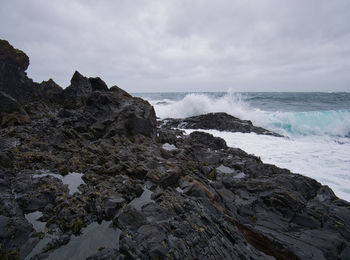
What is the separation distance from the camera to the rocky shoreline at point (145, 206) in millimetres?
3081

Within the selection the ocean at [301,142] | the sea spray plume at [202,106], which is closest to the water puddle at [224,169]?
the ocean at [301,142]

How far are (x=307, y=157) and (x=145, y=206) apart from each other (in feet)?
36.9

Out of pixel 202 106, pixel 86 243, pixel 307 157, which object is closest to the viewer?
pixel 86 243

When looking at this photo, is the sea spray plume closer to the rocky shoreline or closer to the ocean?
the ocean

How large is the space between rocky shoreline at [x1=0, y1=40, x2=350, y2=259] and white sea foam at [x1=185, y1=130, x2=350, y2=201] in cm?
272

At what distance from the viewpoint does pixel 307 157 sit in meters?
11.3

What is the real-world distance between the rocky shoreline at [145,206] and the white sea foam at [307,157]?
272cm

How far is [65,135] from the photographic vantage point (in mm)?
7832

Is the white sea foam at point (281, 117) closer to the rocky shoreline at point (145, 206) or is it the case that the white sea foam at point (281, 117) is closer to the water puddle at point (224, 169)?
the water puddle at point (224, 169)

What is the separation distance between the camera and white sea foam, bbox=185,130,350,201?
8.54 metres

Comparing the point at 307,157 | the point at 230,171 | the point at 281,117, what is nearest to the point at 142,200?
the point at 230,171

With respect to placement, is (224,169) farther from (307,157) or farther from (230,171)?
(307,157)

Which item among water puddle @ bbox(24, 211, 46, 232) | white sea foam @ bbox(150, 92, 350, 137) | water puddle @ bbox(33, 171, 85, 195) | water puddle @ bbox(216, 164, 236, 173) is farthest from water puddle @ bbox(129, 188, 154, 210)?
white sea foam @ bbox(150, 92, 350, 137)

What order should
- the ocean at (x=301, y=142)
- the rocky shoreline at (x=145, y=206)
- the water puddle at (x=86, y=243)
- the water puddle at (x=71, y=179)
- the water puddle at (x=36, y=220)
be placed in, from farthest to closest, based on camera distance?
the ocean at (x=301, y=142), the water puddle at (x=71, y=179), the water puddle at (x=36, y=220), the rocky shoreline at (x=145, y=206), the water puddle at (x=86, y=243)
